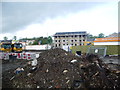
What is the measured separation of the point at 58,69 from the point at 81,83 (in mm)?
1727

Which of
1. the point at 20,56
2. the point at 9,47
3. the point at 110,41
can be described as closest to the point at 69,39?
the point at 110,41

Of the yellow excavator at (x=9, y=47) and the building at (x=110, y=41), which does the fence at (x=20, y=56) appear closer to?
the yellow excavator at (x=9, y=47)

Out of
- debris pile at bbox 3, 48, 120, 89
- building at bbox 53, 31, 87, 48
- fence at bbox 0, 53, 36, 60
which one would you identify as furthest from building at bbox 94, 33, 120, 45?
building at bbox 53, 31, 87, 48

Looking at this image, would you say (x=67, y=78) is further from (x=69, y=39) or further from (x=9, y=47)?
(x=69, y=39)

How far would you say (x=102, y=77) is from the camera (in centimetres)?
488

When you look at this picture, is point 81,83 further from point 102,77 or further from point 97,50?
→ point 97,50

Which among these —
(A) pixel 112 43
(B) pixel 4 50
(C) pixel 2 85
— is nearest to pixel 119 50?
(A) pixel 112 43

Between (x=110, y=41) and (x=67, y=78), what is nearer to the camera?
(x=67, y=78)

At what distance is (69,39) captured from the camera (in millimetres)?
43469

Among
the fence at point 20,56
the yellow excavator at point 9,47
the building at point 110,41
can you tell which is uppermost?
the building at point 110,41

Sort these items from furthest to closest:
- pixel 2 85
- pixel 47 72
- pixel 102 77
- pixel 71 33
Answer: pixel 71 33 → pixel 47 72 → pixel 2 85 → pixel 102 77

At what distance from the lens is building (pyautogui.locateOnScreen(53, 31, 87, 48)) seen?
42.7 metres

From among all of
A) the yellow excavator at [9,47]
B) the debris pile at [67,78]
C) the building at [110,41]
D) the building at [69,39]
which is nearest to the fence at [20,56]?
the yellow excavator at [9,47]

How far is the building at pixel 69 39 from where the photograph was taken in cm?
4267
